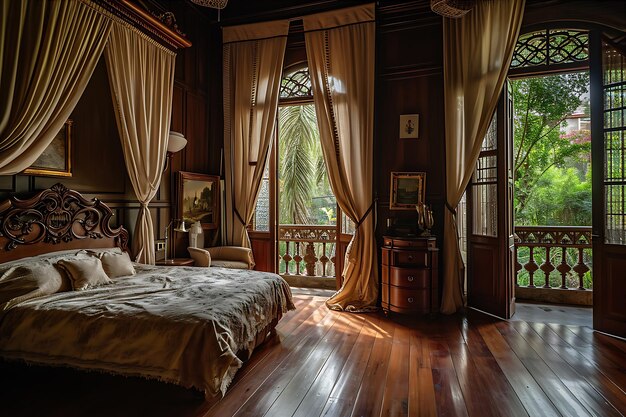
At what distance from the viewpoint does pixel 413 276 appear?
360cm

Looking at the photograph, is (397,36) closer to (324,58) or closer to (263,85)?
(324,58)

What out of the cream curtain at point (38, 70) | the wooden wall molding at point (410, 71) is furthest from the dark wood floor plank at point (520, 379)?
the cream curtain at point (38, 70)

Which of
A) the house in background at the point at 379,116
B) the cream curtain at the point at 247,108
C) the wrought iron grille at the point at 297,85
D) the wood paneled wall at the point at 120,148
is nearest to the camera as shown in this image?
the wood paneled wall at the point at 120,148

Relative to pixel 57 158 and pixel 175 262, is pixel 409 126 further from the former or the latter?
pixel 57 158

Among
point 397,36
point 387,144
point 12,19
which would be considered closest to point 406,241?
point 387,144

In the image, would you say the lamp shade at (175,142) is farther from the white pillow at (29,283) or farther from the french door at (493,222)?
the french door at (493,222)

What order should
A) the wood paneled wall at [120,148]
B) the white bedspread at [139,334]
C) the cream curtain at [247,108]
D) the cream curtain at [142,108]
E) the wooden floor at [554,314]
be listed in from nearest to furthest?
the white bedspread at [139,334] → the wood paneled wall at [120,148] → the cream curtain at [142,108] → the wooden floor at [554,314] → the cream curtain at [247,108]

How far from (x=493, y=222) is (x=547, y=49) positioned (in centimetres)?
206

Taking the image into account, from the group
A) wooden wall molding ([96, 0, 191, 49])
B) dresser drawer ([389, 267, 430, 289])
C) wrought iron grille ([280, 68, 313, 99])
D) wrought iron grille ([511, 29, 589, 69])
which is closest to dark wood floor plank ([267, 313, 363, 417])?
dresser drawer ([389, 267, 430, 289])

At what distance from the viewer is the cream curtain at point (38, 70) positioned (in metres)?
2.37

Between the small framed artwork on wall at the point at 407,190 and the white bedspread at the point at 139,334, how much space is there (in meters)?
2.33

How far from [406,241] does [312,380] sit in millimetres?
1846

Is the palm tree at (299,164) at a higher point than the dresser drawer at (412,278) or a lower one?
higher

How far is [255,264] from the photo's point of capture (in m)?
4.88
